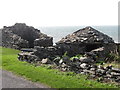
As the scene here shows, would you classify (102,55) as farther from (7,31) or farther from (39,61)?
(7,31)

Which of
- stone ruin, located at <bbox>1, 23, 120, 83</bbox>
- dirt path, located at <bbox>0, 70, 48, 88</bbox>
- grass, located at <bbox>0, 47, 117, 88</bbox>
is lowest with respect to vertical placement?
dirt path, located at <bbox>0, 70, 48, 88</bbox>

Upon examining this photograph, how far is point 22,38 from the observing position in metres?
45.8

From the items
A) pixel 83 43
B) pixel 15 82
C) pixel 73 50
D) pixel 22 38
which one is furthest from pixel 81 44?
pixel 22 38

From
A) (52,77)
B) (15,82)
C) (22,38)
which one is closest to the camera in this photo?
(15,82)

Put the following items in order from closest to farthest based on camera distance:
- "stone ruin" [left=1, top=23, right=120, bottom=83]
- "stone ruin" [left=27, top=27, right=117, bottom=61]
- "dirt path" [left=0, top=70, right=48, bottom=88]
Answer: "dirt path" [left=0, top=70, right=48, bottom=88] < "stone ruin" [left=1, top=23, right=120, bottom=83] < "stone ruin" [left=27, top=27, right=117, bottom=61]

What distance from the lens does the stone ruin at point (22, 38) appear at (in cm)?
4012

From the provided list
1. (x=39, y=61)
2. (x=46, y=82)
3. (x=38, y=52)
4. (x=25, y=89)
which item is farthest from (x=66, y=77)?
(x=38, y=52)

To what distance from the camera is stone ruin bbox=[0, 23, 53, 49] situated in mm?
40125

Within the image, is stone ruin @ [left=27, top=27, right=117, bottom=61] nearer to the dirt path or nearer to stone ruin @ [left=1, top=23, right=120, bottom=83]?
stone ruin @ [left=1, top=23, right=120, bottom=83]

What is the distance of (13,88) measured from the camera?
17812 mm

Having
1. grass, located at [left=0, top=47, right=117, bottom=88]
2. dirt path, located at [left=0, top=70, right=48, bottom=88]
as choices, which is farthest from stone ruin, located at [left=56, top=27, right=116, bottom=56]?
dirt path, located at [left=0, top=70, right=48, bottom=88]

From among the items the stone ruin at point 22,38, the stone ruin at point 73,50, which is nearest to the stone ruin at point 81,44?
the stone ruin at point 73,50

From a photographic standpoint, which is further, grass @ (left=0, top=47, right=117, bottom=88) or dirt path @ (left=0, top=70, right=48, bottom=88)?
dirt path @ (left=0, top=70, right=48, bottom=88)

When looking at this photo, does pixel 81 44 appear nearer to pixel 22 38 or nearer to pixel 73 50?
pixel 73 50
